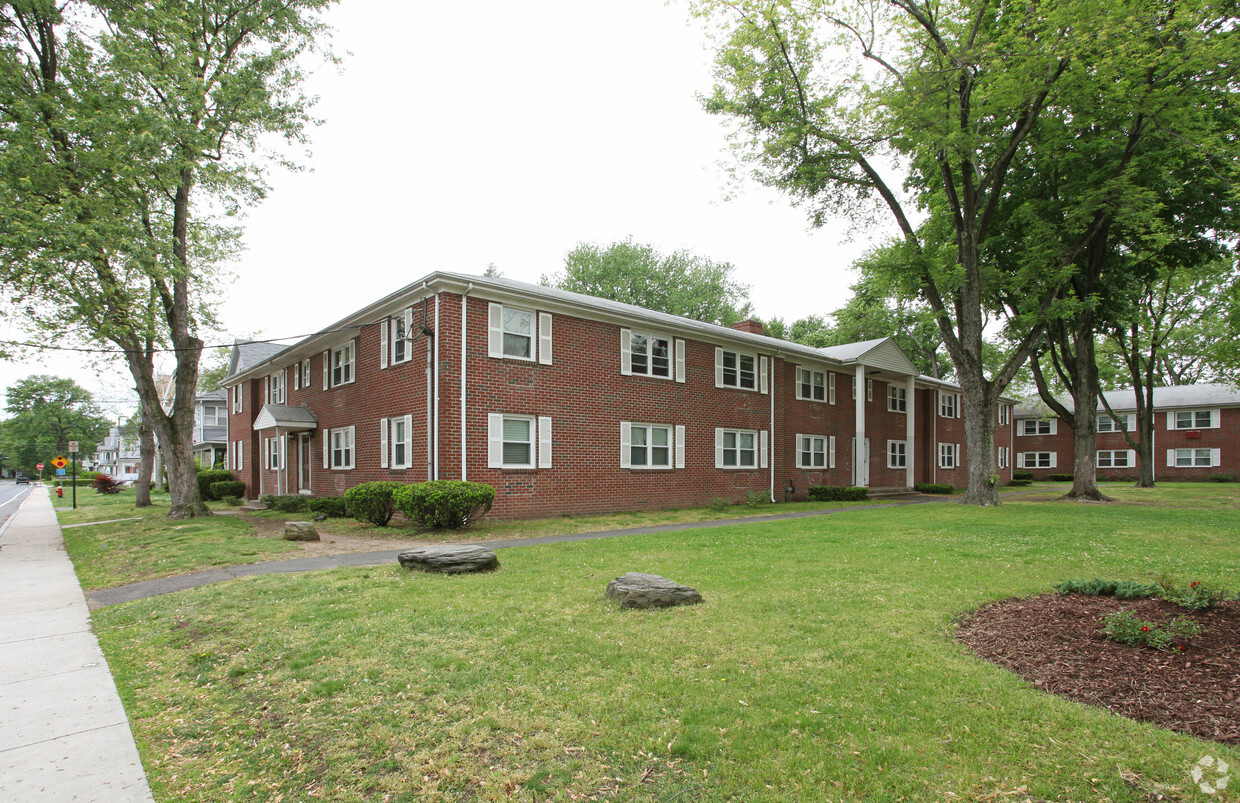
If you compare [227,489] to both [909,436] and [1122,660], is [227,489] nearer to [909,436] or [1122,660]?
[909,436]

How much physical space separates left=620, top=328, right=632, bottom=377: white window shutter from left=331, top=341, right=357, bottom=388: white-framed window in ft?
26.7

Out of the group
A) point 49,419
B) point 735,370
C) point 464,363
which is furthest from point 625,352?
point 49,419

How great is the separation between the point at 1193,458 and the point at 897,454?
25.6 metres

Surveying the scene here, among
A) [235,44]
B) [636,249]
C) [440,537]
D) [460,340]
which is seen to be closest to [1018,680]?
[440,537]

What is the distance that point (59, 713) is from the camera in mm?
4137

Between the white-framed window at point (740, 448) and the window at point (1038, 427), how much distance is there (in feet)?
114

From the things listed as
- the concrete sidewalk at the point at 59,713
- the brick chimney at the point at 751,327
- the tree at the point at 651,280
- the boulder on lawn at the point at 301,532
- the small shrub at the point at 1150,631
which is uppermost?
the tree at the point at 651,280

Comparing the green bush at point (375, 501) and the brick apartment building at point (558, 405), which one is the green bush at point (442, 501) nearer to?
the green bush at point (375, 501)

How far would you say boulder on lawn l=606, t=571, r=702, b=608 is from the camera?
6.18 metres

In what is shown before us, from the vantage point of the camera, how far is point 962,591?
265 inches

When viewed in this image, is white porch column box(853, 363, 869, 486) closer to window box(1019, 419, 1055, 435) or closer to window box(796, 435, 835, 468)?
window box(796, 435, 835, 468)

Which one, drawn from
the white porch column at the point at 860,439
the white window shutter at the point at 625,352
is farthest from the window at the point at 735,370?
the white porch column at the point at 860,439

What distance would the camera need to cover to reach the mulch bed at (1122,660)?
11.9 ft

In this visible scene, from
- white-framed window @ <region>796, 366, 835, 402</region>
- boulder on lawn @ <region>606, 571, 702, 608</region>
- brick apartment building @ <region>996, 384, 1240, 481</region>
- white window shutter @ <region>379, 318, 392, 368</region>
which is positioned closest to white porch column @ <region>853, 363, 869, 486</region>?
white-framed window @ <region>796, 366, 835, 402</region>
